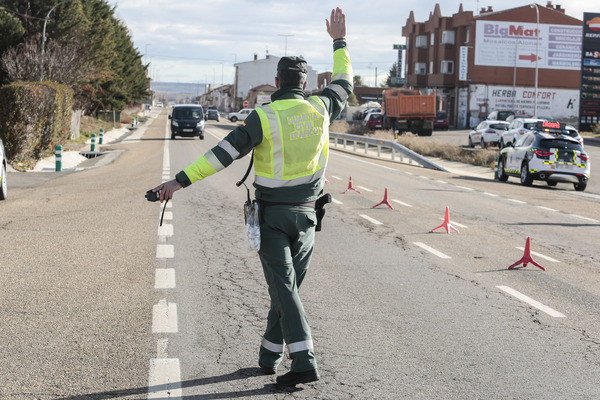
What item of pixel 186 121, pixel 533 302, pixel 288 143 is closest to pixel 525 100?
pixel 186 121

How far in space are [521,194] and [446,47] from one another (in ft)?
225

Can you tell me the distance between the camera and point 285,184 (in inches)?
197

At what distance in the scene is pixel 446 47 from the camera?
3408 inches

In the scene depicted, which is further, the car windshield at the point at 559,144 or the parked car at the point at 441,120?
the parked car at the point at 441,120

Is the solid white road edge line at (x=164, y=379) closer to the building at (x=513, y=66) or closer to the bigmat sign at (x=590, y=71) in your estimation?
the bigmat sign at (x=590, y=71)

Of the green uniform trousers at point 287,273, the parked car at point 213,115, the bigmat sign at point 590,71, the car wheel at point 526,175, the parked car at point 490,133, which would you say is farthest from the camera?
the parked car at point 213,115

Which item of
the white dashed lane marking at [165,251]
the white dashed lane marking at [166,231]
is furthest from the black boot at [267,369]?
the white dashed lane marking at [166,231]

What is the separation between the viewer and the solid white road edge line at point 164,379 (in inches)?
186

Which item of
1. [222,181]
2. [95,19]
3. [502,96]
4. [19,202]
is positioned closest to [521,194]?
[222,181]

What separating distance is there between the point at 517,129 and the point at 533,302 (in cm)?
2753

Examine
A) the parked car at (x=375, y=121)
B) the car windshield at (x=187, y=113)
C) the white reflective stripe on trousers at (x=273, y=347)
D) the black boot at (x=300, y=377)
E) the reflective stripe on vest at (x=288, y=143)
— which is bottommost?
the black boot at (x=300, y=377)

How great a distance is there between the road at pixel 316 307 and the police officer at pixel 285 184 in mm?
297

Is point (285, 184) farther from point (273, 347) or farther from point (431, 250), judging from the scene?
point (431, 250)

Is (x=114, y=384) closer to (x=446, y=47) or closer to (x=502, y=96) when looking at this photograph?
(x=502, y=96)
